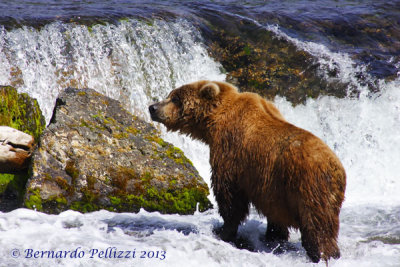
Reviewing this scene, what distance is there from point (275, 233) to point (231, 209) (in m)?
0.78

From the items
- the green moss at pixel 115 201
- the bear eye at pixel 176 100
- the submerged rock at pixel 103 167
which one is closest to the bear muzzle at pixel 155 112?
the bear eye at pixel 176 100

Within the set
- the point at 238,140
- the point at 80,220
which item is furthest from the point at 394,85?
the point at 80,220

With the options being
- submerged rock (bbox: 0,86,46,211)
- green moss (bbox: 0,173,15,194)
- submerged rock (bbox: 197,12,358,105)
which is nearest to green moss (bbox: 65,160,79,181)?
submerged rock (bbox: 0,86,46,211)

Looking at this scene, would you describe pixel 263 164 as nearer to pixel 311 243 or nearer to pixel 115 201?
pixel 311 243

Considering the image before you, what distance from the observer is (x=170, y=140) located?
10.3 m

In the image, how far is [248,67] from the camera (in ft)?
41.9

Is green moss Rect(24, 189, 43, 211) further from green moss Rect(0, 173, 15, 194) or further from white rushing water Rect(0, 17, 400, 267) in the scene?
green moss Rect(0, 173, 15, 194)

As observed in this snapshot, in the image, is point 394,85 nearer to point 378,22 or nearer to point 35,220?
point 378,22

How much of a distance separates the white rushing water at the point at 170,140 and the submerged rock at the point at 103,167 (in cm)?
23

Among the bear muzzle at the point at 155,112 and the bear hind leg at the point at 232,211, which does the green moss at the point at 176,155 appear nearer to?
the bear muzzle at the point at 155,112

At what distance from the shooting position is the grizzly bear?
4926 millimetres

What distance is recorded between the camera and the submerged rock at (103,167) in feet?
21.9

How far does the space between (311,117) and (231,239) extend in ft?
20.7

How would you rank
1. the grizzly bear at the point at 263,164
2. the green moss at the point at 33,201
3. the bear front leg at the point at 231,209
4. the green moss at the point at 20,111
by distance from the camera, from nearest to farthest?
the grizzly bear at the point at 263,164
the bear front leg at the point at 231,209
the green moss at the point at 33,201
the green moss at the point at 20,111
